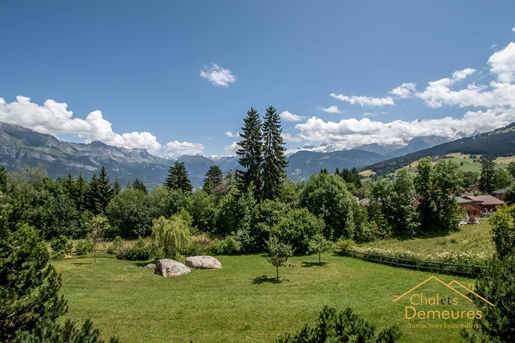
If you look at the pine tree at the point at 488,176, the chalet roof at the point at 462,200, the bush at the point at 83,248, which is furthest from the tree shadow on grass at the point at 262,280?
A: the pine tree at the point at 488,176

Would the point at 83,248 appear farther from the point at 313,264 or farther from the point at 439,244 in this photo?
the point at 439,244

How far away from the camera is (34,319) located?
751 cm

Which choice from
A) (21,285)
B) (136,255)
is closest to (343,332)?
(21,285)

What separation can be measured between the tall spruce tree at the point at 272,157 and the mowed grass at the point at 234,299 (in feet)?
48.6

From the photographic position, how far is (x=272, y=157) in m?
38.8

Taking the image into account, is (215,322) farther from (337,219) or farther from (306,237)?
(337,219)

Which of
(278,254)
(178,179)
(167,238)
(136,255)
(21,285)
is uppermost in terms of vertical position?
(178,179)

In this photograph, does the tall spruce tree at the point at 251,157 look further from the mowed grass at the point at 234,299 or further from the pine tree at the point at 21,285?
the pine tree at the point at 21,285

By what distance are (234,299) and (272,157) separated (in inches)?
991

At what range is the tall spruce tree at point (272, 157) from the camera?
38.6 meters

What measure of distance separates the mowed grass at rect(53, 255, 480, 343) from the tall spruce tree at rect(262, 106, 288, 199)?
583 inches

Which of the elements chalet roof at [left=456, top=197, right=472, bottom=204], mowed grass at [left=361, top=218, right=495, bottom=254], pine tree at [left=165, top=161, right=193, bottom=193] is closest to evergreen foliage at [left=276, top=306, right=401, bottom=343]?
mowed grass at [left=361, top=218, right=495, bottom=254]

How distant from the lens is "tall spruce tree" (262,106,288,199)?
38.6 m

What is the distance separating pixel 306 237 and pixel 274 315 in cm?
1876
